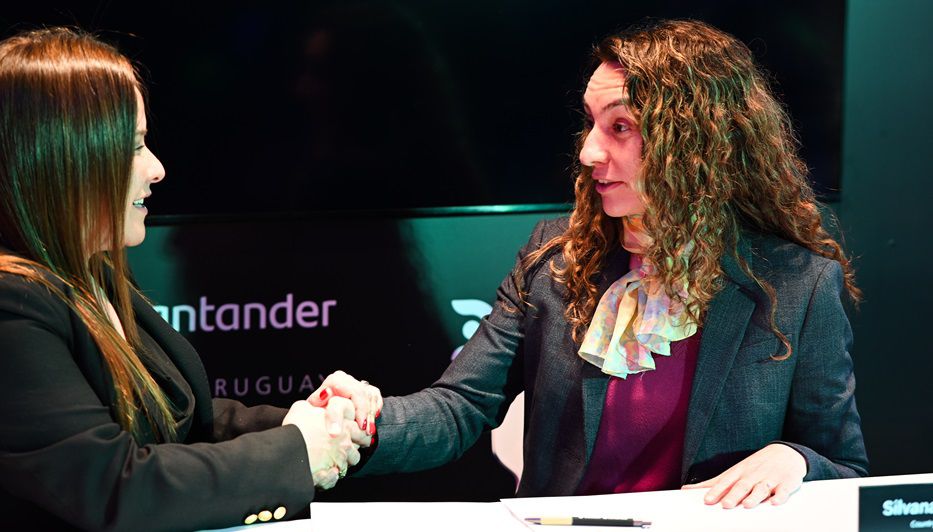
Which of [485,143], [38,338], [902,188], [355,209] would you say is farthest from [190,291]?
[902,188]

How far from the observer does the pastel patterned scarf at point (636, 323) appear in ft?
7.46

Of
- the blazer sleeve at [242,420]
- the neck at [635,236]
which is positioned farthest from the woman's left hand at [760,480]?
the blazer sleeve at [242,420]

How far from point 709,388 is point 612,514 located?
0.54 meters

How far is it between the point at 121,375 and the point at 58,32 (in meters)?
0.62

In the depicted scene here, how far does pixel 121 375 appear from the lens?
173cm

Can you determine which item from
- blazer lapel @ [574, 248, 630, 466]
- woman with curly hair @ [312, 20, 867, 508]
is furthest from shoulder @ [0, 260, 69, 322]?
blazer lapel @ [574, 248, 630, 466]

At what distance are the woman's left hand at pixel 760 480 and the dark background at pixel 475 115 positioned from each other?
5.31 feet

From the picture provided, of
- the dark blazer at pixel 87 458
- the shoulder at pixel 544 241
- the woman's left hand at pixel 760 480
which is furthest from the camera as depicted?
the shoulder at pixel 544 241

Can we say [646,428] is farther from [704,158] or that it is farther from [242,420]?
[242,420]

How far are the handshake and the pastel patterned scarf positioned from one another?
504 millimetres

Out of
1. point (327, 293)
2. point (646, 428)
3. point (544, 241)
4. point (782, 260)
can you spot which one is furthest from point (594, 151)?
point (327, 293)

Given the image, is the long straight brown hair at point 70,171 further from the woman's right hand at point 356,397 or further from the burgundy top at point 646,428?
the burgundy top at point 646,428

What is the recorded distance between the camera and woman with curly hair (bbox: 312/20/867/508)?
2.22 m

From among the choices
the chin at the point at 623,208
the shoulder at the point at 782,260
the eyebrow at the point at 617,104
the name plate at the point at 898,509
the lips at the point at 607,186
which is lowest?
the name plate at the point at 898,509
